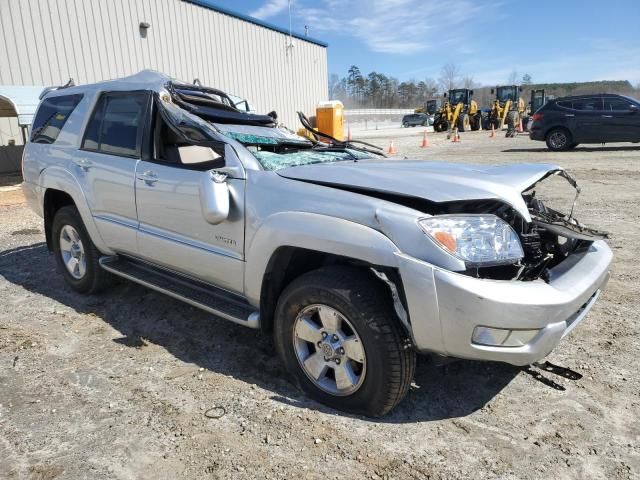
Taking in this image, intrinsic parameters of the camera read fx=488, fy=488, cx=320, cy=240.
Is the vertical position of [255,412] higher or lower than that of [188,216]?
lower

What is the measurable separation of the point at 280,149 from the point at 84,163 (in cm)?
181

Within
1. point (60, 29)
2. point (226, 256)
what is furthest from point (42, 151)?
point (60, 29)

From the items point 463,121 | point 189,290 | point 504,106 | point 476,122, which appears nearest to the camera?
point 189,290

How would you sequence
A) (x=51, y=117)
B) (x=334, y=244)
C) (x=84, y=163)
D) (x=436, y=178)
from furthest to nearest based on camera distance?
(x=51, y=117) → (x=84, y=163) → (x=436, y=178) → (x=334, y=244)

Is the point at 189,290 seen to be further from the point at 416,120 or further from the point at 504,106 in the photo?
the point at 416,120

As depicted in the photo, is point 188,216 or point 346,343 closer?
point 346,343

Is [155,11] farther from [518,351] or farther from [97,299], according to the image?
[518,351]

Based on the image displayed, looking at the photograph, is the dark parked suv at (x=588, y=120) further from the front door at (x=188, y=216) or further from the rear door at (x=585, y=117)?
the front door at (x=188, y=216)

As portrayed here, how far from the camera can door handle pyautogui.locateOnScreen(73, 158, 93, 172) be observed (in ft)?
13.5

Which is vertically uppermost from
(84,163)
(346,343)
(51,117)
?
(51,117)

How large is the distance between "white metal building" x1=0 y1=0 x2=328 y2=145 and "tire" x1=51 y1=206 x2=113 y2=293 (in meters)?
10.7

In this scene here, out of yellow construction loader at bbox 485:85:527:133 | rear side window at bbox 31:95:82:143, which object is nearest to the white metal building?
rear side window at bbox 31:95:82:143

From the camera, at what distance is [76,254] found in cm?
460

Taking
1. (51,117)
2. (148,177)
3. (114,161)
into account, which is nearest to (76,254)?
(114,161)
